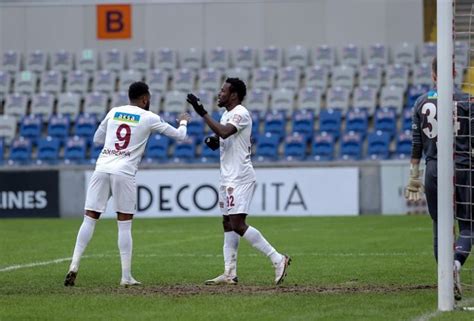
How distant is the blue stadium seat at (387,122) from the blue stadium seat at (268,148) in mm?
2798

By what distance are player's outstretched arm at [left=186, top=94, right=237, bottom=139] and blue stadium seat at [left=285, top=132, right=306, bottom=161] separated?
16967 mm

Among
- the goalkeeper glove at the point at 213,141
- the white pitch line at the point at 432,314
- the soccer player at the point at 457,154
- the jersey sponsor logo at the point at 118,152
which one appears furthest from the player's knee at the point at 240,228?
the white pitch line at the point at 432,314

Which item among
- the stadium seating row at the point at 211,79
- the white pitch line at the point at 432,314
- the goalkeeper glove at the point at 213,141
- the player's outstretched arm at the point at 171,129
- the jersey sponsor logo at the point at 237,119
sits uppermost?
the stadium seating row at the point at 211,79

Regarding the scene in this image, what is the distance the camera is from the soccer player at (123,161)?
12586 mm

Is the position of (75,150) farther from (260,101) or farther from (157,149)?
(260,101)

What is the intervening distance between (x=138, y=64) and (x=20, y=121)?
4.23m

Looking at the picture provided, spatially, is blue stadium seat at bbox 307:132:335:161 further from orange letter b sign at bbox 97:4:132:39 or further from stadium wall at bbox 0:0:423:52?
orange letter b sign at bbox 97:4:132:39

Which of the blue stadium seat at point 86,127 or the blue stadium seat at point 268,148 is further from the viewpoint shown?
the blue stadium seat at point 86,127

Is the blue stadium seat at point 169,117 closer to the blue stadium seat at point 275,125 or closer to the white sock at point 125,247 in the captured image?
the blue stadium seat at point 275,125

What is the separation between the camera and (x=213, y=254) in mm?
16984

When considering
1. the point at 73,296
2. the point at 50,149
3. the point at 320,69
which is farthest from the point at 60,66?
the point at 73,296

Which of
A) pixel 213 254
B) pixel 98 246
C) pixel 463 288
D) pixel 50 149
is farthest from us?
pixel 50 149

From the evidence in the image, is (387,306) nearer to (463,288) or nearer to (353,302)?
(353,302)

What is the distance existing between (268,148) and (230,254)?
16734mm
